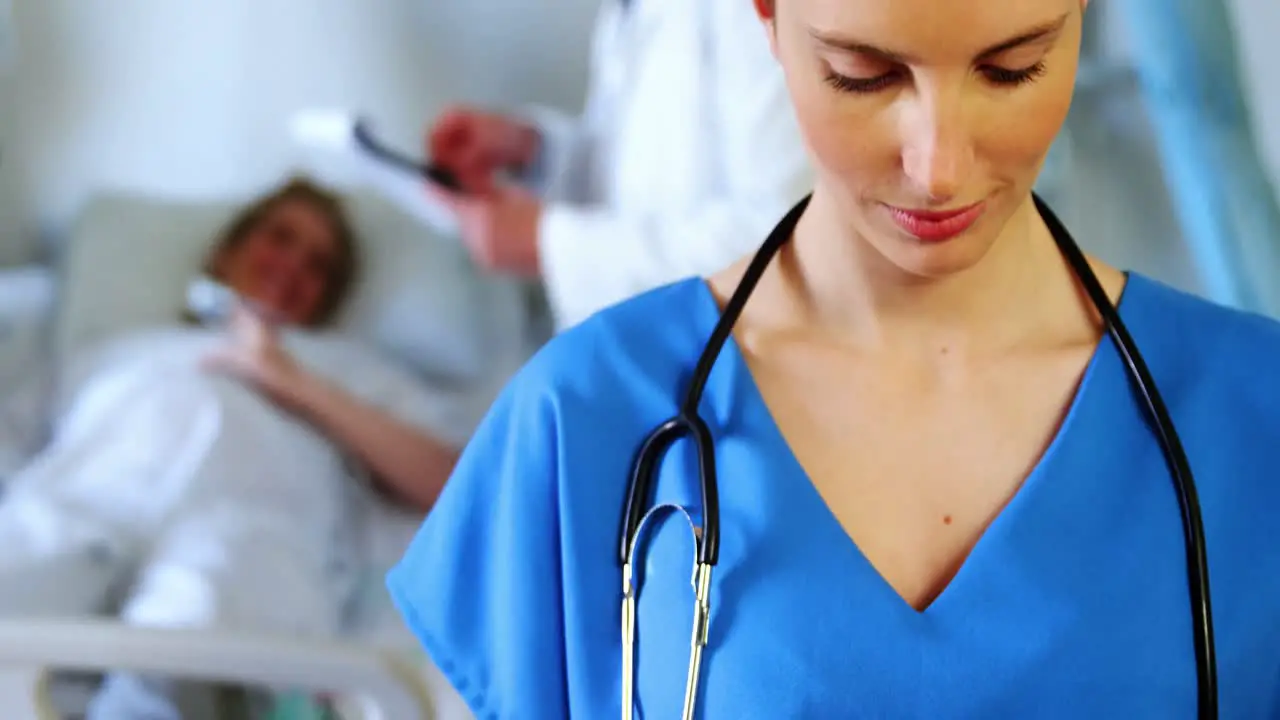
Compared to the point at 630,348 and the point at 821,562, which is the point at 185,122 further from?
the point at 821,562

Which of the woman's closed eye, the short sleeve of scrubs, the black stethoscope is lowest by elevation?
the short sleeve of scrubs

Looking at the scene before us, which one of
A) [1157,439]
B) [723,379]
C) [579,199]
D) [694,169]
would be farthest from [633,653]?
[579,199]

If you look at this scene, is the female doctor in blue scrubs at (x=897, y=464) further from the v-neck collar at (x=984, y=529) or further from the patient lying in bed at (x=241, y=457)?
the patient lying in bed at (x=241, y=457)

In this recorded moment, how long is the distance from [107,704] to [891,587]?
2.69 feet

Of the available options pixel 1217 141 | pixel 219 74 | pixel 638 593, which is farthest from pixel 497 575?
pixel 219 74

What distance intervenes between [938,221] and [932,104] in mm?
62

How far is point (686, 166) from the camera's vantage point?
121 cm

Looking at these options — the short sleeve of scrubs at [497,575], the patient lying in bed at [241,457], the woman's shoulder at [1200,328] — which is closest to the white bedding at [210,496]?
the patient lying in bed at [241,457]

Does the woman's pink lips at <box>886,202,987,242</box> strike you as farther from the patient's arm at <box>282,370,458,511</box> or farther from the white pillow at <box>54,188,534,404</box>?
the white pillow at <box>54,188,534,404</box>

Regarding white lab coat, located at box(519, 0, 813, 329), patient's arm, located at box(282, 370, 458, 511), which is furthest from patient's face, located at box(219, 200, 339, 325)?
white lab coat, located at box(519, 0, 813, 329)

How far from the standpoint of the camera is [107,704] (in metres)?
1.12

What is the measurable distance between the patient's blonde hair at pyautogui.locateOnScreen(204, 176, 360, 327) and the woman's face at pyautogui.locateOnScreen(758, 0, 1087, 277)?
1450 mm

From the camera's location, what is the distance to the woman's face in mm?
543

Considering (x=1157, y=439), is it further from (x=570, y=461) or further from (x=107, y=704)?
(x=107, y=704)
